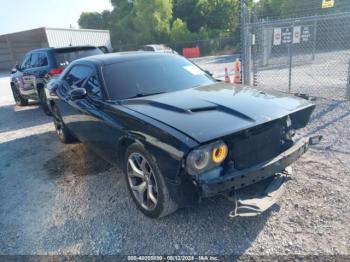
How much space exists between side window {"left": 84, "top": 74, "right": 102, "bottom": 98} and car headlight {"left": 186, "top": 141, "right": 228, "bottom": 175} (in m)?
1.69

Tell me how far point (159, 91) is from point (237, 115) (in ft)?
3.83

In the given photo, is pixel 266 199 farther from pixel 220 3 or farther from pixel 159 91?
pixel 220 3

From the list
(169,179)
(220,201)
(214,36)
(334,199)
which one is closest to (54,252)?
(169,179)

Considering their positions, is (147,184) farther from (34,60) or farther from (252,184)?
(34,60)

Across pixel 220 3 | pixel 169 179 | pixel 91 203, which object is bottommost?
pixel 91 203

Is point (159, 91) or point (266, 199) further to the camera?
point (159, 91)

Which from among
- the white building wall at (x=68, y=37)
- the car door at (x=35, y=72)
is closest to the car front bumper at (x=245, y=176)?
the car door at (x=35, y=72)

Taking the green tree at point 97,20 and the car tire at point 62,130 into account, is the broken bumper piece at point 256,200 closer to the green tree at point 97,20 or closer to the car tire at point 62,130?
the car tire at point 62,130

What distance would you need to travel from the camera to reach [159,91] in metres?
3.32

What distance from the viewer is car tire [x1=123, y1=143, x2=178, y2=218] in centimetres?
247

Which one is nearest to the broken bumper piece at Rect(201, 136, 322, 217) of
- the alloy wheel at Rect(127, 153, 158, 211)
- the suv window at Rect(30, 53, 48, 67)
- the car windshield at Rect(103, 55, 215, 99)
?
the alloy wheel at Rect(127, 153, 158, 211)

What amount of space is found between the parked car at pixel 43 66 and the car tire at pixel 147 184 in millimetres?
5199

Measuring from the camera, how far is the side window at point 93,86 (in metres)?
3.37

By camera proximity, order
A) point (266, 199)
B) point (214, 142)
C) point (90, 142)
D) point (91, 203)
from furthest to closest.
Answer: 1. point (90, 142)
2. point (91, 203)
3. point (266, 199)
4. point (214, 142)
